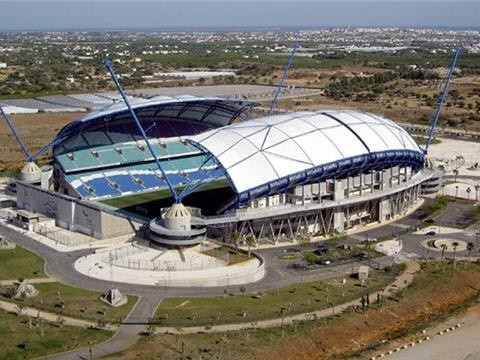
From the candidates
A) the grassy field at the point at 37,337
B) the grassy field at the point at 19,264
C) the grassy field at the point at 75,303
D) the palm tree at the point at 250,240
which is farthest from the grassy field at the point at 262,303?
the grassy field at the point at 19,264

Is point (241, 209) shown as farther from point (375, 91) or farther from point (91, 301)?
point (375, 91)

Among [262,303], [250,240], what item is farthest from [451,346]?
[250,240]

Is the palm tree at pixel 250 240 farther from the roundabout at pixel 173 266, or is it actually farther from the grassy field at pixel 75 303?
the grassy field at pixel 75 303

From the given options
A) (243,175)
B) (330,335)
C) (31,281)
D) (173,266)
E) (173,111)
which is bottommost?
(31,281)

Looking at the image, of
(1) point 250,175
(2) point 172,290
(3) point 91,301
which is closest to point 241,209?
(1) point 250,175

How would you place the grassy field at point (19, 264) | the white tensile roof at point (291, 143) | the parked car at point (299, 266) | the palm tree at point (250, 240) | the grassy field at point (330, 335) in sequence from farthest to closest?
the palm tree at point (250, 240)
the white tensile roof at point (291, 143)
the parked car at point (299, 266)
the grassy field at point (19, 264)
the grassy field at point (330, 335)

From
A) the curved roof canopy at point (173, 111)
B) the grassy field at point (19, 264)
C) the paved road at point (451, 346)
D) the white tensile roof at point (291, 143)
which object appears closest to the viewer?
the paved road at point (451, 346)

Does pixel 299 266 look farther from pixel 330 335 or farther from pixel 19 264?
pixel 19 264
